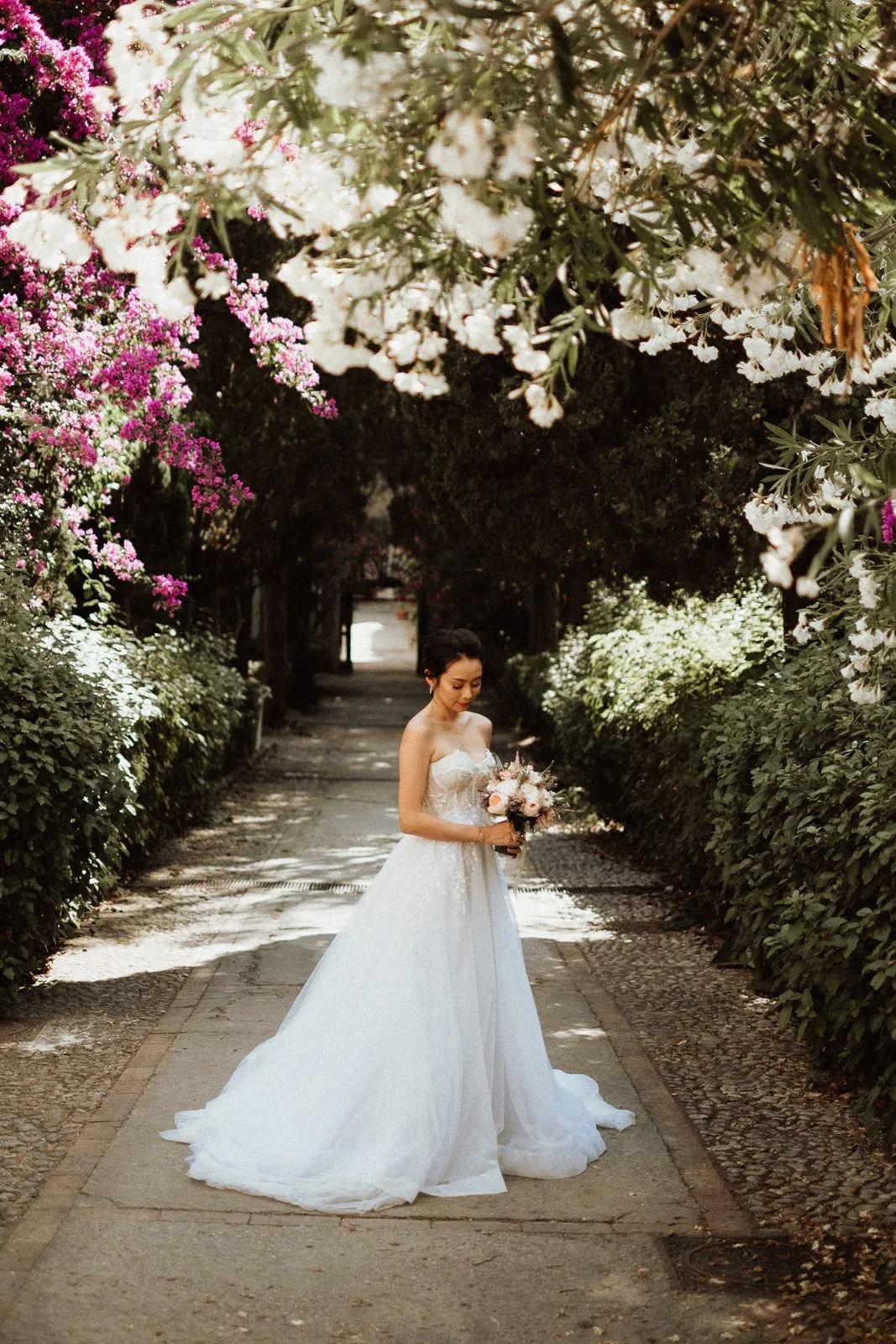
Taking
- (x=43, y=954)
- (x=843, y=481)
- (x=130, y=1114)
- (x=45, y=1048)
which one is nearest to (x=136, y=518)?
(x=43, y=954)

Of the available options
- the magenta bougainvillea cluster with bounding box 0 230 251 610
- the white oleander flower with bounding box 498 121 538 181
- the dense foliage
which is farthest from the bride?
the magenta bougainvillea cluster with bounding box 0 230 251 610

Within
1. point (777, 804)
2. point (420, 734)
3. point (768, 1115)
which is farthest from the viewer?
point (777, 804)

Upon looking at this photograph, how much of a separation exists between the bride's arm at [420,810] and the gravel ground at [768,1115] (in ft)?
4.49

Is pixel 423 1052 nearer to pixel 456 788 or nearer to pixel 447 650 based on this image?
pixel 456 788

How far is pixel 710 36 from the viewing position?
325 centimetres

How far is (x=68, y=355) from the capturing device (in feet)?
31.3

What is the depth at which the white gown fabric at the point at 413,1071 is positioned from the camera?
15.6ft

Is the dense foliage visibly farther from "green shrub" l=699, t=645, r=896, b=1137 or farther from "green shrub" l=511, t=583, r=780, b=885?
"green shrub" l=511, t=583, r=780, b=885

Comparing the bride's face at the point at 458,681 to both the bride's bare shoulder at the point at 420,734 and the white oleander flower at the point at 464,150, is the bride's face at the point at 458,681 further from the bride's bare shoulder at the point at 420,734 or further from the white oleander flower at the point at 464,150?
the white oleander flower at the point at 464,150

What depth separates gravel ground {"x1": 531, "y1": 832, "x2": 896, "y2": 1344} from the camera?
4.05 metres

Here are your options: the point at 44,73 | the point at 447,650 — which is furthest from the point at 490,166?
the point at 44,73

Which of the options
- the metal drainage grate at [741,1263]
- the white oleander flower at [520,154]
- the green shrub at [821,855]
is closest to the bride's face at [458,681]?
the green shrub at [821,855]

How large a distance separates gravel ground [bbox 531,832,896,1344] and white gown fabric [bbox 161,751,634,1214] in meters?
0.52

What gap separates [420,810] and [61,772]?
227cm
